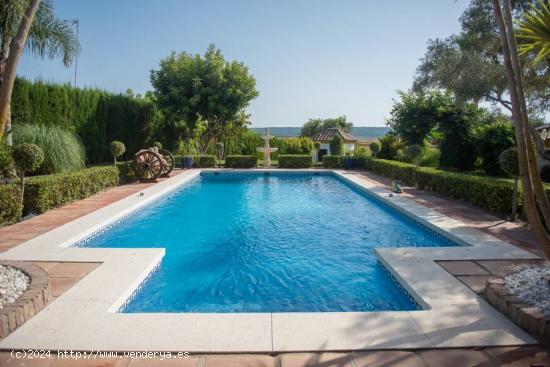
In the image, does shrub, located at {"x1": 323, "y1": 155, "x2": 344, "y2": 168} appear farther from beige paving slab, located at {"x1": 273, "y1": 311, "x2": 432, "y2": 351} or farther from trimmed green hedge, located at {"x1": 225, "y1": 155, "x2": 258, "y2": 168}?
beige paving slab, located at {"x1": 273, "y1": 311, "x2": 432, "y2": 351}

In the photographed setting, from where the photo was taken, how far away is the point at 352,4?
37.2ft

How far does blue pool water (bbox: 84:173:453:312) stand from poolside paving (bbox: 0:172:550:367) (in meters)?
0.87

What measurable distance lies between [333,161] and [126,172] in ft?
38.1

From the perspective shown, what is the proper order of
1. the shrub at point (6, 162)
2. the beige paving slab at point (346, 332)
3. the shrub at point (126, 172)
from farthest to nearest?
the shrub at point (126, 172), the shrub at point (6, 162), the beige paving slab at point (346, 332)

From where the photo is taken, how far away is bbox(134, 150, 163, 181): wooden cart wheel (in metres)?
13.4

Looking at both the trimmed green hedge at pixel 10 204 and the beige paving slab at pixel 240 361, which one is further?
the trimmed green hedge at pixel 10 204

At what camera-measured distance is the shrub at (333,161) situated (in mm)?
20828

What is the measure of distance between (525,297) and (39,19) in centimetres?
1441

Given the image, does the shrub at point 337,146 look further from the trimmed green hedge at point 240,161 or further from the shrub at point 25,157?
the shrub at point 25,157

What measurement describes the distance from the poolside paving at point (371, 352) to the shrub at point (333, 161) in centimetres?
1263

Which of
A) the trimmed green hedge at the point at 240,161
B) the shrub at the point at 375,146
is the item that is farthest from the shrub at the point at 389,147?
the trimmed green hedge at the point at 240,161

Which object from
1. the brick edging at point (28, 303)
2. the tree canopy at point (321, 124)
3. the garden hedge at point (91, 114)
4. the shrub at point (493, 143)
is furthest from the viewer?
the tree canopy at point (321, 124)

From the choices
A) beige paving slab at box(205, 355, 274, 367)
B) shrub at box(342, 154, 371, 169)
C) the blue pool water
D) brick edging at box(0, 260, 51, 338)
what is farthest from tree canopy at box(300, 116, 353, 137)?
beige paving slab at box(205, 355, 274, 367)

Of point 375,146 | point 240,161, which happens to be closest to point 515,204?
point 375,146
